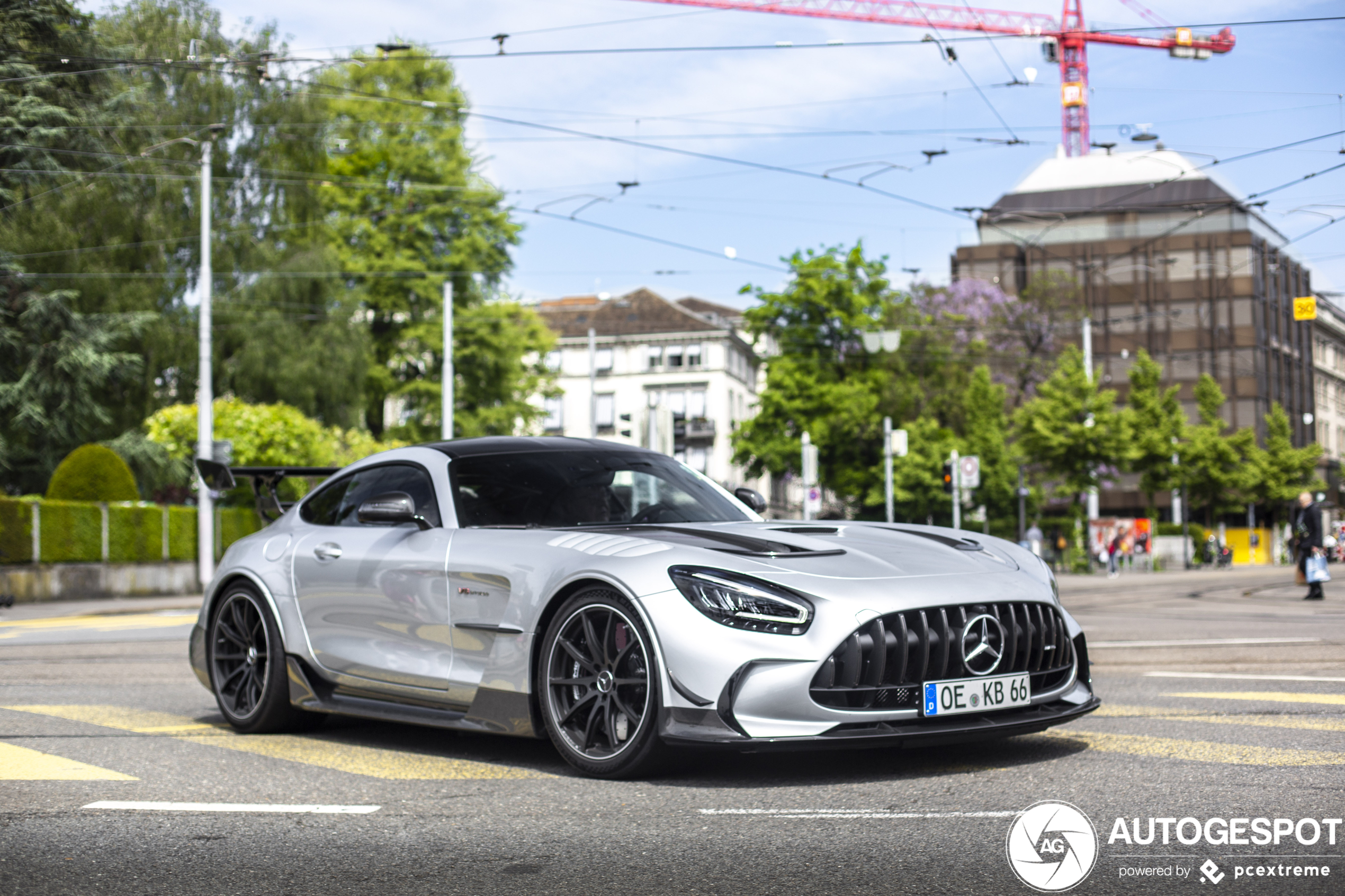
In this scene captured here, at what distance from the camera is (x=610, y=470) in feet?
22.3

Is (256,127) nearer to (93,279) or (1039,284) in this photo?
(93,279)

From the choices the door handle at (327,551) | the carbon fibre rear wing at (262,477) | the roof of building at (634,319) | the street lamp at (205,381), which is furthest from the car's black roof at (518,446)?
the roof of building at (634,319)

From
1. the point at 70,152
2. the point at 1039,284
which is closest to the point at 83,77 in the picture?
the point at 70,152

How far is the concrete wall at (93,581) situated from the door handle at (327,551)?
21255 mm

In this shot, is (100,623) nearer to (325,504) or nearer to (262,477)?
(262,477)

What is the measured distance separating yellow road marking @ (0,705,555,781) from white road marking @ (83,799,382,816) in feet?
2.17

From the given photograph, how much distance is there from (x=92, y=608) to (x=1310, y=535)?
2103cm

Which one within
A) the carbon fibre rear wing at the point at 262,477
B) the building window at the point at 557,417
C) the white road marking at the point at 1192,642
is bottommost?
the white road marking at the point at 1192,642

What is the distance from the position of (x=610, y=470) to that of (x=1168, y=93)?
709 inches

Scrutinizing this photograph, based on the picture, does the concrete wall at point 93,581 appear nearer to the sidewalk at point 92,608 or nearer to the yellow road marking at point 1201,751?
the sidewalk at point 92,608

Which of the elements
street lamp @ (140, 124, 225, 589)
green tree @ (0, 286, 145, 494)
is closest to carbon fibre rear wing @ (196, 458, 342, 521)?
street lamp @ (140, 124, 225, 589)

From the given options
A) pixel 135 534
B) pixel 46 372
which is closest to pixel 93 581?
pixel 135 534

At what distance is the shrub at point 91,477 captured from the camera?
29.9m

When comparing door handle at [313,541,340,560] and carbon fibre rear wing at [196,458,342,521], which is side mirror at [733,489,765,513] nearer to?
door handle at [313,541,340,560]
